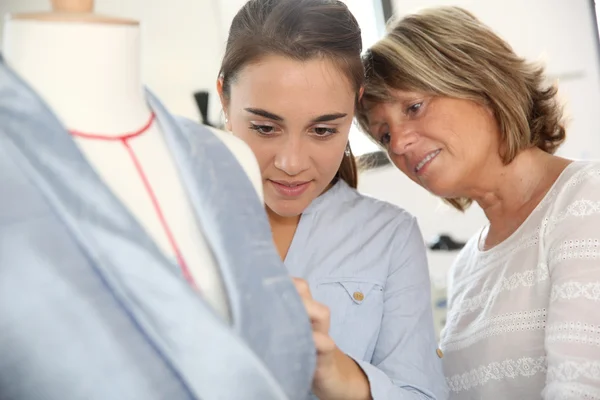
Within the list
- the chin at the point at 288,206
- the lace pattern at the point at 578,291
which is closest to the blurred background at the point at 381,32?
the lace pattern at the point at 578,291

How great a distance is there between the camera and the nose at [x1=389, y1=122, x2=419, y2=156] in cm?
175

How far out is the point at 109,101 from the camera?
0.83 metres

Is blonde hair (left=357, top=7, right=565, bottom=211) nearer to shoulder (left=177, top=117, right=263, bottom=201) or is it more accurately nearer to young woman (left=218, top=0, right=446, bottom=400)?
young woman (left=218, top=0, right=446, bottom=400)

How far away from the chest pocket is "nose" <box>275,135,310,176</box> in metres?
0.21

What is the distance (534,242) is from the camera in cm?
162

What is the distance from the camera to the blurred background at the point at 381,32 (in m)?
3.59

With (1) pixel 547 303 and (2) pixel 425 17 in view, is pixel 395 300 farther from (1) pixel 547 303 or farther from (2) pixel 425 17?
(2) pixel 425 17

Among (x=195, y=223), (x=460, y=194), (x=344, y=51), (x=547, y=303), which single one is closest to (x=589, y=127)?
(x=460, y=194)

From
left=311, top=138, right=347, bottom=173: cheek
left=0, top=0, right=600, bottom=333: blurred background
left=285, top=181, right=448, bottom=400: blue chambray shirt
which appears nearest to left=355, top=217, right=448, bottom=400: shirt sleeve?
left=285, top=181, right=448, bottom=400: blue chambray shirt

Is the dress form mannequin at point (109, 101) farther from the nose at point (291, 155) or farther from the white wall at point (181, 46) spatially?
the white wall at point (181, 46)

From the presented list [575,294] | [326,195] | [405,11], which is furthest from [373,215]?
[405,11]

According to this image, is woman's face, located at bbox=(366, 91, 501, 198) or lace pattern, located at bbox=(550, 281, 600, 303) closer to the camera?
lace pattern, located at bbox=(550, 281, 600, 303)

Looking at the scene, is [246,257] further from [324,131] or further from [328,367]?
[324,131]

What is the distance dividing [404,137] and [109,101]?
1.03m
